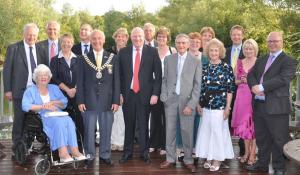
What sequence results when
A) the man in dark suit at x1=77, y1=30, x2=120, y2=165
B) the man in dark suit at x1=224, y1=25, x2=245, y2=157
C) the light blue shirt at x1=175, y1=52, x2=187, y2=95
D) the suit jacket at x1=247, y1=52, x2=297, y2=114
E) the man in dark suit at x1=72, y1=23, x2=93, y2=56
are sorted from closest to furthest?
the suit jacket at x1=247, y1=52, x2=297, y2=114
the light blue shirt at x1=175, y1=52, x2=187, y2=95
the man in dark suit at x1=77, y1=30, x2=120, y2=165
the man in dark suit at x1=224, y1=25, x2=245, y2=157
the man in dark suit at x1=72, y1=23, x2=93, y2=56

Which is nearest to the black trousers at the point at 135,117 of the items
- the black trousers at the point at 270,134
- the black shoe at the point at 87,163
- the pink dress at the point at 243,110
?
the black shoe at the point at 87,163

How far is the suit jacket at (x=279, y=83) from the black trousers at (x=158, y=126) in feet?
4.16

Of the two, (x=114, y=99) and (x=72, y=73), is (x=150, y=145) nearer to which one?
(x=114, y=99)

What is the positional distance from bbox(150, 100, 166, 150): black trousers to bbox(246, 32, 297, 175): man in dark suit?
46.0 inches

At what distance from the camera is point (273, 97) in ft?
14.9

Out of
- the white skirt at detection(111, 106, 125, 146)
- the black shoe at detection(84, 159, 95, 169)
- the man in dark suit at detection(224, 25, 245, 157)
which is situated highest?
the man in dark suit at detection(224, 25, 245, 157)

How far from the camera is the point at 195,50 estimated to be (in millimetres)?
5340

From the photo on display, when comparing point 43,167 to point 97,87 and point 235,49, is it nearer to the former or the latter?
point 97,87

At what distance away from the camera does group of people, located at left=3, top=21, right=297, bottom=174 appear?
4625 mm

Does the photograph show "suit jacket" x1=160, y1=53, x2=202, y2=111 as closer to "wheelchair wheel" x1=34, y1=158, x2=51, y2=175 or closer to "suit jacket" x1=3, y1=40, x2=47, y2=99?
"wheelchair wheel" x1=34, y1=158, x2=51, y2=175

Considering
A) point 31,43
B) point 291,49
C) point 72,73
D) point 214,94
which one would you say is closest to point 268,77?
point 214,94

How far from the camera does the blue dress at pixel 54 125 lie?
4.59 m

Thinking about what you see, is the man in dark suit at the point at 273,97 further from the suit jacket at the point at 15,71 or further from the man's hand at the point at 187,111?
the suit jacket at the point at 15,71

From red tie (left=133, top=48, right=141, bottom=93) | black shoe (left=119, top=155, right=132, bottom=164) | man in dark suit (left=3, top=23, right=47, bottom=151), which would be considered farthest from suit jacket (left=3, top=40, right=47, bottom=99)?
black shoe (left=119, top=155, right=132, bottom=164)
